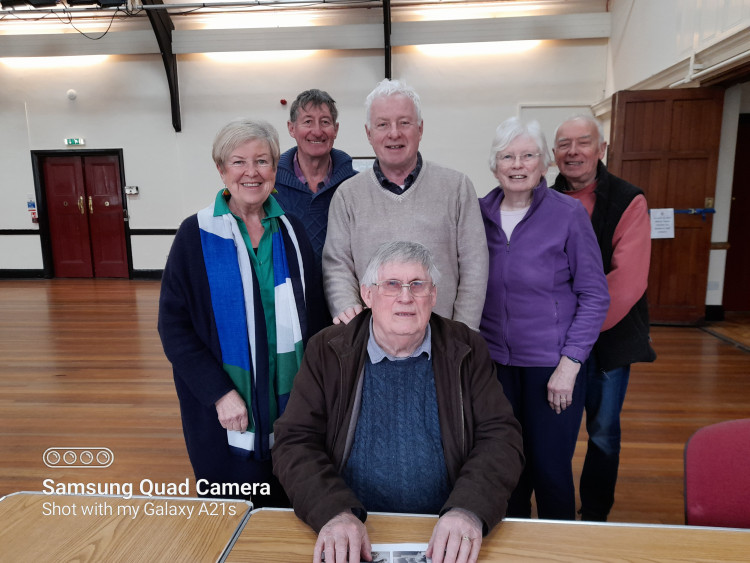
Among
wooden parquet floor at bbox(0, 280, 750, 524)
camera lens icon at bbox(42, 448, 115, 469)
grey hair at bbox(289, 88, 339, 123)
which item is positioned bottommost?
camera lens icon at bbox(42, 448, 115, 469)

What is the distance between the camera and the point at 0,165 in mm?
8133

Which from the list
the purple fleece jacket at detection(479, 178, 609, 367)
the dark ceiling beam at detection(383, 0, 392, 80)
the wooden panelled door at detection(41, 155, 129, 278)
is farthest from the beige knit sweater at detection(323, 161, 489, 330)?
the wooden panelled door at detection(41, 155, 129, 278)

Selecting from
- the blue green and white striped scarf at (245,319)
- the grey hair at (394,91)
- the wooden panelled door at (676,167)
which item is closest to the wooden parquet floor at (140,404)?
the wooden panelled door at (676,167)

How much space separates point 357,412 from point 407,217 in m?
0.73

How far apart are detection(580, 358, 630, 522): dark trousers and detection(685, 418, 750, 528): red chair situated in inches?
28.8

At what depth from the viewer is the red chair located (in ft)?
3.83

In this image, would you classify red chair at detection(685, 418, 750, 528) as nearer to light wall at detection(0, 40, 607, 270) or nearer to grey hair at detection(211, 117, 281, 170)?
grey hair at detection(211, 117, 281, 170)

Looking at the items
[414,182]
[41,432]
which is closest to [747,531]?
[414,182]

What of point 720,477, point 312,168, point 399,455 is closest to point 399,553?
point 399,455

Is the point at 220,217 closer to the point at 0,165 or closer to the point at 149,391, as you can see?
the point at 149,391

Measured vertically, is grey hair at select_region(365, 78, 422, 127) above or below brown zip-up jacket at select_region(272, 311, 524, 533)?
above

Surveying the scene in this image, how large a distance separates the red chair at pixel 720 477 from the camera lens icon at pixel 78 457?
2.72 metres

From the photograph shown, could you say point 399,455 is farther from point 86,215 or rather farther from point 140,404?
point 86,215

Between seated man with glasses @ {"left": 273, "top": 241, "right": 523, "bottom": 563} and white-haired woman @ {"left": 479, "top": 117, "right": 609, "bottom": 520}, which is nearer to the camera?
seated man with glasses @ {"left": 273, "top": 241, "right": 523, "bottom": 563}
